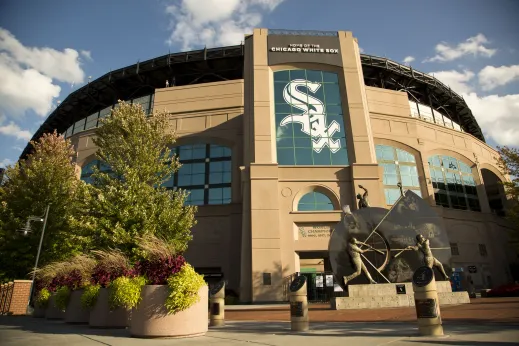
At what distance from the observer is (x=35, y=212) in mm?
24609

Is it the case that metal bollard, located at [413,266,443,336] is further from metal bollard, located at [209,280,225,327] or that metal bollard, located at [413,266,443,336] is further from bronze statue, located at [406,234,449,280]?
bronze statue, located at [406,234,449,280]

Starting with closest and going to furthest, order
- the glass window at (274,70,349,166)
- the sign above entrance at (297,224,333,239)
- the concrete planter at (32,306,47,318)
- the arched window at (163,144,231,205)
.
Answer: the concrete planter at (32,306,47,318) → the sign above entrance at (297,224,333,239) → the glass window at (274,70,349,166) → the arched window at (163,144,231,205)

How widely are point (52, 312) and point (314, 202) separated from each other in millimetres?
20211

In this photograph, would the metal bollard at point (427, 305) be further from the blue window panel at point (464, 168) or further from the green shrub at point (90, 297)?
the blue window panel at point (464, 168)

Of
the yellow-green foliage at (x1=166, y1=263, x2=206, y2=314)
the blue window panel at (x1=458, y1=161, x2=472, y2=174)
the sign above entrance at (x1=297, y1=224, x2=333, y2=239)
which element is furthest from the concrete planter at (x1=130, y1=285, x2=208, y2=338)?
the blue window panel at (x1=458, y1=161, x2=472, y2=174)

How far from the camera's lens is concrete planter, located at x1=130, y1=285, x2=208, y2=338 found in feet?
28.2

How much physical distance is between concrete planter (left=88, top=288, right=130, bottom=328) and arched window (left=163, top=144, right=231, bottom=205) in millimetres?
24654

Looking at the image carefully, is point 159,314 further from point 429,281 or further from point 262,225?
point 262,225

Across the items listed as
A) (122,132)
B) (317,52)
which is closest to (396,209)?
(122,132)

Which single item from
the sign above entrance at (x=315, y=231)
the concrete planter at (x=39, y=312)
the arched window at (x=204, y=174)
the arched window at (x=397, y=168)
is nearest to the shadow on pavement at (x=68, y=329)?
the concrete planter at (x=39, y=312)

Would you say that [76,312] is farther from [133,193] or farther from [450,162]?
[450,162]

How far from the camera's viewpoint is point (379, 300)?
1688 centimetres

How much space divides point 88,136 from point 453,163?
47223mm

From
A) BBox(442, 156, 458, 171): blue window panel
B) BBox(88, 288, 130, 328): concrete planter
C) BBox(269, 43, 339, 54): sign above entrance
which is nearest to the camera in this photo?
BBox(88, 288, 130, 328): concrete planter
